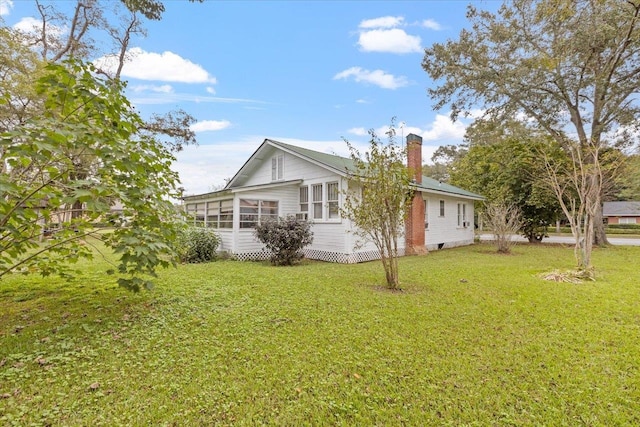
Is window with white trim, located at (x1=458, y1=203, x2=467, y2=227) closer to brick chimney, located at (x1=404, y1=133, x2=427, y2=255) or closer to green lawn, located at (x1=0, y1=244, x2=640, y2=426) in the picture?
brick chimney, located at (x1=404, y1=133, x2=427, y2=255)

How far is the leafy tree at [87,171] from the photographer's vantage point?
324cm

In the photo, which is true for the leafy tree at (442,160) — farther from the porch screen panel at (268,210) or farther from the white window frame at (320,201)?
the porch screen panel at (268,210)

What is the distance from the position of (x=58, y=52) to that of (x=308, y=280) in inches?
835

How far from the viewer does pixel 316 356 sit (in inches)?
143

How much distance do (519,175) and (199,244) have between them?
18341 mm

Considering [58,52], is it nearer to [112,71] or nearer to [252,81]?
[112,71]

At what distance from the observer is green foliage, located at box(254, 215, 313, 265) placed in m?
10.2

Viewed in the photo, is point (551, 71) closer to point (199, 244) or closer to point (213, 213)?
point (213, 213)

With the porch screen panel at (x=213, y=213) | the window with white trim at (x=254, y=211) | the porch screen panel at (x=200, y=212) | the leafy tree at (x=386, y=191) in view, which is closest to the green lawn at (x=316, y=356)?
the leafy tree at (x=386, y=191)

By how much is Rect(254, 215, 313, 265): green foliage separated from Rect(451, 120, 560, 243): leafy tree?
12711mm

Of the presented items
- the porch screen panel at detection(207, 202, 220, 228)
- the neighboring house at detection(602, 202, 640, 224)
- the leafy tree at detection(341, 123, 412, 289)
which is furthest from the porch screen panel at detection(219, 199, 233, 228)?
the neighboring house at detection(602, 202, 640, 224)

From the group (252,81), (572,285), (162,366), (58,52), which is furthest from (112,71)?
(572,285)

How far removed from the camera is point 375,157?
22.7 feet

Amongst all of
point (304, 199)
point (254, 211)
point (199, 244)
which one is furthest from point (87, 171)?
point (304, 199)
